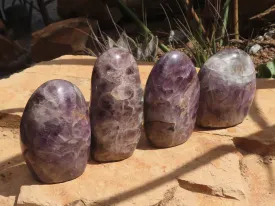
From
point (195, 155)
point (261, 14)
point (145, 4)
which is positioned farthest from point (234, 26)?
point (195, 155)

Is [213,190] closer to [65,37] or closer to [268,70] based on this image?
[268,70]

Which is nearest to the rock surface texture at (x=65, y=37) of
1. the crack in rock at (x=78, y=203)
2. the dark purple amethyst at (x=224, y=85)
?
the dark purple amethyst at (x=224, y=85)

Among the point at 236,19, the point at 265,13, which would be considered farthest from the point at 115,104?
the point at 265,13

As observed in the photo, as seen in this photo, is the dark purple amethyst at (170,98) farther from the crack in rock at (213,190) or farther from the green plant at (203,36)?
the green plant at (203,36)

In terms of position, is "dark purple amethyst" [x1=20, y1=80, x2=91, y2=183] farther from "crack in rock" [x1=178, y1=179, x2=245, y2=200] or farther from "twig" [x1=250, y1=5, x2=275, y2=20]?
"twig" [x1=250, y1=5, x2=275, y2=20]

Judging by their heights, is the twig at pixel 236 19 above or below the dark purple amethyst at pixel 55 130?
below
